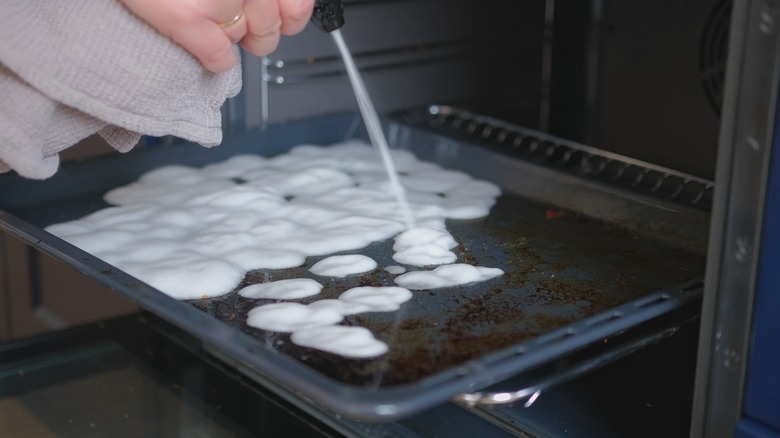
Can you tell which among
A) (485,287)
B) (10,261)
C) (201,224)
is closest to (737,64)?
(485,287)

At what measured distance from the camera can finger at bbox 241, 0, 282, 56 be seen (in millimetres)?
882

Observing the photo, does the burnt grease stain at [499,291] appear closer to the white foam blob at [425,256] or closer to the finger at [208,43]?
the white foam blob at [425,256]

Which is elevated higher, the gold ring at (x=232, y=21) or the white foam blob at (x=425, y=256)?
the gold ring at (x=232, y=21)

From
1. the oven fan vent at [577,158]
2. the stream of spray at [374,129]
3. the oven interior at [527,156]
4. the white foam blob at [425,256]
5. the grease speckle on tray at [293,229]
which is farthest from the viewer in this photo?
the stream of spray at [374,129]

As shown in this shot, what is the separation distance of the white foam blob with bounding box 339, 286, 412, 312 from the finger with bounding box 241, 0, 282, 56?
0.26 m

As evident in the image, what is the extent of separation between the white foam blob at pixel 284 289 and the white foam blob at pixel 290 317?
0.03 metres

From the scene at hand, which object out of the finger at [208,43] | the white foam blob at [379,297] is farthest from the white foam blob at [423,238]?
the finger at [208,43]

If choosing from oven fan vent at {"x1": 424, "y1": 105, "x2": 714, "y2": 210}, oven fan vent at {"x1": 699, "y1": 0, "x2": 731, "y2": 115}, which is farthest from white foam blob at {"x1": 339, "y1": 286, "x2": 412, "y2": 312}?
oven fan vent at {"x1": 699, "y1": 0, "x2": 731, "y2": 115}

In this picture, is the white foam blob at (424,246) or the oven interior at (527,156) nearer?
the oven interior at (527,156)

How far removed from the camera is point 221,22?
2.82 feet

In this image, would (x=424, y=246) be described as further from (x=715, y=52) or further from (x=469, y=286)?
(x=715, y=52)

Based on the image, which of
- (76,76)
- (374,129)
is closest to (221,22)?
(76,76)

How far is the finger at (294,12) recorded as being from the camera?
91 centimetres

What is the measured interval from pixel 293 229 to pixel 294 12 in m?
0.36
